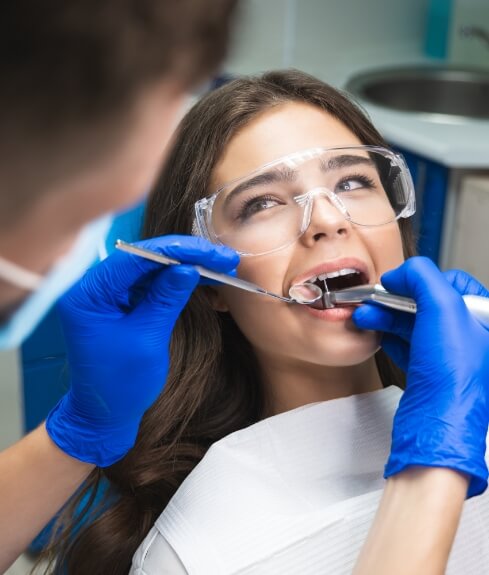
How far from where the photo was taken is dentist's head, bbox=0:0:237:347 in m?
0.38

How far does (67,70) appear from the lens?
0.38 m

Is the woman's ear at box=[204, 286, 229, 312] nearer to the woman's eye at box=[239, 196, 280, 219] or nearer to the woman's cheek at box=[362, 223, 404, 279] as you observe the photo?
the woman's eye at box=[239, 196, 280, 219]

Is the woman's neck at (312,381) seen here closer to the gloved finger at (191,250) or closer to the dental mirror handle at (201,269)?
the dental mirror handle at (201,269)

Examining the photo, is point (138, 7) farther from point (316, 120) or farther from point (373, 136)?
point (373, 136)

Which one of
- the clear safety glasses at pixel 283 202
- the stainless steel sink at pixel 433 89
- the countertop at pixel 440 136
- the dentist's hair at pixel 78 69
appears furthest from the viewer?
the stainless steel sink at pixel 433 89

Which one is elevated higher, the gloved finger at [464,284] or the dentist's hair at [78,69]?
the dentist's hair at [78,69]

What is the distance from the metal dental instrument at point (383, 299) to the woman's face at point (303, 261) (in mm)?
27

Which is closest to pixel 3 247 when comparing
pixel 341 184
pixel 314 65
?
pixel 341 184

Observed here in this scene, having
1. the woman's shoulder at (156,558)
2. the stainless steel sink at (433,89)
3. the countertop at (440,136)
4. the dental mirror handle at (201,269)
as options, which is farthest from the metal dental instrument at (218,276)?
the stainless steel sink at (433,89)

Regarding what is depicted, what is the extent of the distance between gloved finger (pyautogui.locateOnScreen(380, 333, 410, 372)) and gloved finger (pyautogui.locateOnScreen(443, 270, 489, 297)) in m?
0.13

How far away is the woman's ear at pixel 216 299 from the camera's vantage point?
1450mm

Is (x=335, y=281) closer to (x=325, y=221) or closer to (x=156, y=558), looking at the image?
(x=325, y=221)

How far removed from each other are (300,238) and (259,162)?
15cm

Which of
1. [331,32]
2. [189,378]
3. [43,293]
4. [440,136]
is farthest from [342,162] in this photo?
[331,32]
